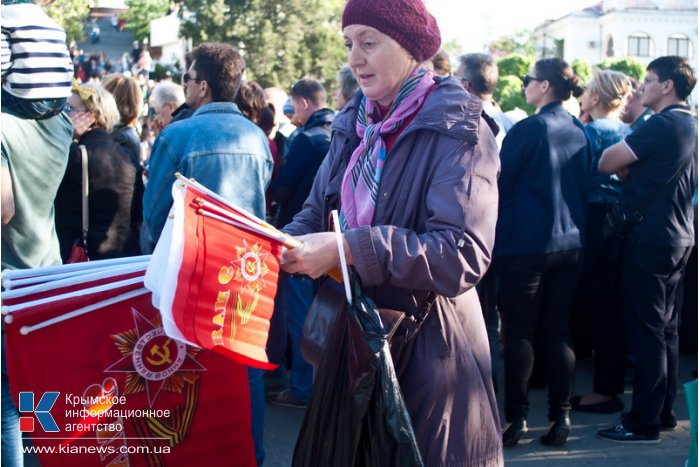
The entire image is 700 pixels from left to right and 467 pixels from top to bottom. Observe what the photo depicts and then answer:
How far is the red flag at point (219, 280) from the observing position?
1975mm

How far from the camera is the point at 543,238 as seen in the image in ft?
14.7

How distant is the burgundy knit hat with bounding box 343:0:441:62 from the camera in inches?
90.5

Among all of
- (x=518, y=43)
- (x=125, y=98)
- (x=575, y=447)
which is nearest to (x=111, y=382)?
(x=575, y=447)

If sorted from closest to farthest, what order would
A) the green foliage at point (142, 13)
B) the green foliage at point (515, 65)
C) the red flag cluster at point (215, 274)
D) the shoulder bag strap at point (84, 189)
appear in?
the red flag cluster at point (215, 274) → the shoulder bag strap at point (84, 189) → the green foliage at point (515, 65) → the green foliage at point (142, 13)

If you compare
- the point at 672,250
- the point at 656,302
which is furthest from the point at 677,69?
the point at 656,302

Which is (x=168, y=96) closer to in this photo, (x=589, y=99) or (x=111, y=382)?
(x=589, y=99)

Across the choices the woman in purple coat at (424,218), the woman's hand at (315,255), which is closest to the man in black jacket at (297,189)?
the woman in purple coat at (424,218)

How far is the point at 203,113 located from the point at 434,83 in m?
1.78

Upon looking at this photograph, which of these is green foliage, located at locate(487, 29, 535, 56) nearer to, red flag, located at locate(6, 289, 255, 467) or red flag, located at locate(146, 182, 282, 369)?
red flag, located at locate(6, 289, 255, 467)

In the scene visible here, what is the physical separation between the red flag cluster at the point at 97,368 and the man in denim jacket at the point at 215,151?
1105 millimetres

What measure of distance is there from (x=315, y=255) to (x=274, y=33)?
4654cm

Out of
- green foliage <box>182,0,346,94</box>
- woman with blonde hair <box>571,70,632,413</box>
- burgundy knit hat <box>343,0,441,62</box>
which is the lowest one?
woman with blonde hair <box>571,70,632,413</box>

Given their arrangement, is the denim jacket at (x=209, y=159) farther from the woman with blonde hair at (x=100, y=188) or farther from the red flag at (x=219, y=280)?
the red flag at (x=219, y=280)

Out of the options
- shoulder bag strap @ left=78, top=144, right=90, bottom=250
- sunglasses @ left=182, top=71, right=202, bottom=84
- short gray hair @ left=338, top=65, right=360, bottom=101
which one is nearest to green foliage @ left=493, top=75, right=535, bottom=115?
short gray hair @ left=338, top=65, right=360, bottom=101
